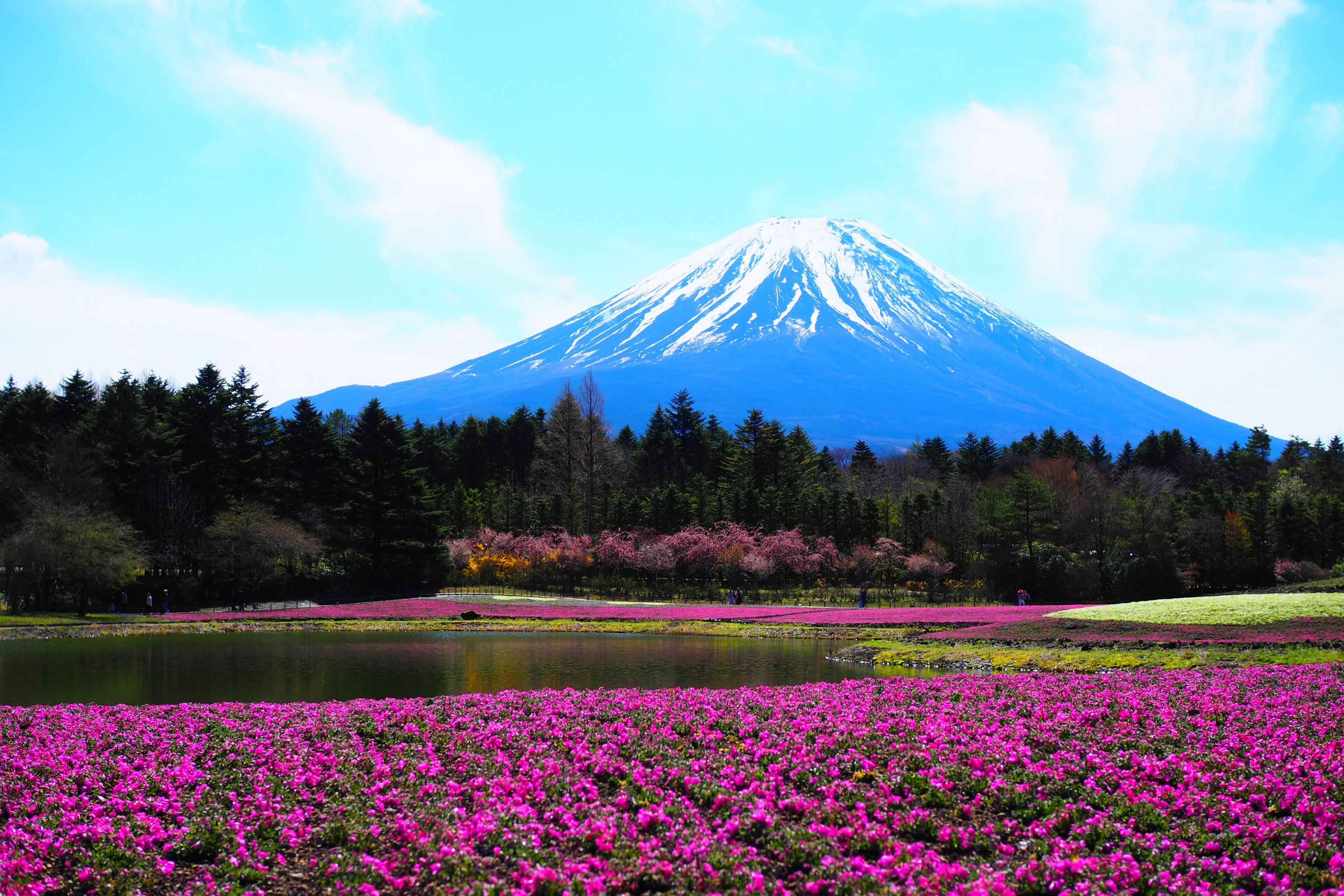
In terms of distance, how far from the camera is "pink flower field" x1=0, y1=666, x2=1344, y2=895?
6.67 meters

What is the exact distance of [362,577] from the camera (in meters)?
51.1

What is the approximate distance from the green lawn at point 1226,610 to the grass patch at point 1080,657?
16.2 ft

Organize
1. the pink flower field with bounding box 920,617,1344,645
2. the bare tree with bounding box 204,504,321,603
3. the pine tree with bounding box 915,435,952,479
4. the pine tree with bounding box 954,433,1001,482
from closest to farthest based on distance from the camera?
the pink flower field with bounding box 920,617,1344,645, the bare tree with bounding box 204,504,321,603, the pine tree with bounding box 954,433,1001,482, the pine tree with bounding box 915,435,952,479

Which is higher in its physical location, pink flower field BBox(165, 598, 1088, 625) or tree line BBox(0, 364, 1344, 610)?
tree line BBox(0, 364, 1344, 610)

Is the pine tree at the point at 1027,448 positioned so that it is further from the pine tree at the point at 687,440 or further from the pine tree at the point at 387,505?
the pine tree at the point at 387,505

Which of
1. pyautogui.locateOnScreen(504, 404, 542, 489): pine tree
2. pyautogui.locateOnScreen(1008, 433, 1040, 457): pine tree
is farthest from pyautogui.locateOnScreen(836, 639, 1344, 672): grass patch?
pyautogui.locateOnScreen(1008, 433, 1040, 457): pine tree

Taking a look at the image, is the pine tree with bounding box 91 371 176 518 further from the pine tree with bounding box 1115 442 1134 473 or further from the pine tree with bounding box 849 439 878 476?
the pine tree with bounding box 1115 442 1134 473

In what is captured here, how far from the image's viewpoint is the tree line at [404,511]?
43.8 metres

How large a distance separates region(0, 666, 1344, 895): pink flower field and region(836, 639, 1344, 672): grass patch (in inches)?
309

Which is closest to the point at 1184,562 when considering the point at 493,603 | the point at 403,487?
the point at 493,603

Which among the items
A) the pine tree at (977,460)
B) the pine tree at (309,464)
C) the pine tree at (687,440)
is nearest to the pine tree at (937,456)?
the pine tree at (977,460)

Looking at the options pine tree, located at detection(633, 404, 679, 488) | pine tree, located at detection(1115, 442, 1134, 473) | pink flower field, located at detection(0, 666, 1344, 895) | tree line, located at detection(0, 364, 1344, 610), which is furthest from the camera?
pine tree, located at detection(1115, 442, 1134, 473)

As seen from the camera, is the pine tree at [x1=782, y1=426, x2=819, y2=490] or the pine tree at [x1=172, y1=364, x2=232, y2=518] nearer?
the pine tree at [x1=172, y1=364, x2=232, y2=518]

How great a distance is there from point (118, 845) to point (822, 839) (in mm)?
6141
